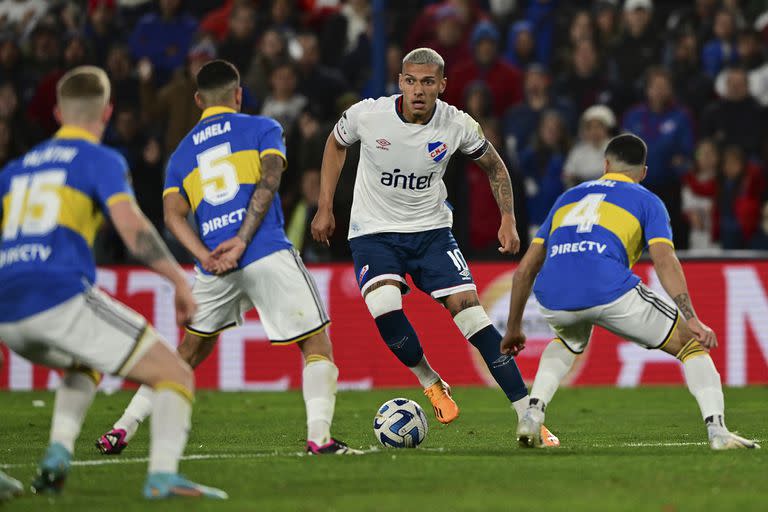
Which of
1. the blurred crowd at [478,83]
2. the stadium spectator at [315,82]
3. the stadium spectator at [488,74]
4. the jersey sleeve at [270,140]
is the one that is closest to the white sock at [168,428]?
the jersey sleeve at [270,140]

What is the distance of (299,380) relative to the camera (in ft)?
51.2

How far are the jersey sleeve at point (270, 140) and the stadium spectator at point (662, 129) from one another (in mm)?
8856

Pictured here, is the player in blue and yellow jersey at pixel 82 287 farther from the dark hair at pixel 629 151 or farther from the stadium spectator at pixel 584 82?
the stadium spectator at pixel 584 82

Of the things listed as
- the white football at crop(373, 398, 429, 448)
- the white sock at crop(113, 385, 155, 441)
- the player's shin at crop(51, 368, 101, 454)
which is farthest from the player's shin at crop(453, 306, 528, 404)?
the player's shin at crop(51, 368, 101, 454)

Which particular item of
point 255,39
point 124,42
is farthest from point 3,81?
point 255,39

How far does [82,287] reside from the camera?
20.9 ft

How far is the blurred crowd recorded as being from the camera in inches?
643

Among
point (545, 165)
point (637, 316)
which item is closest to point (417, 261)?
point (637, 316)

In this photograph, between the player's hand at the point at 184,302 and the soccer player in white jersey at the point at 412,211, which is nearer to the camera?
the player's hand at the point at 184,302

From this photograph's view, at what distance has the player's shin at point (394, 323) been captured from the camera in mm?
9328

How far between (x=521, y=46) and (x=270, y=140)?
10486 mm

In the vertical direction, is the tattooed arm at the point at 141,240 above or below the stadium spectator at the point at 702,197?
below

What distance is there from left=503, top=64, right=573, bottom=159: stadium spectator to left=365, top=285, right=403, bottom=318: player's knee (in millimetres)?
7862

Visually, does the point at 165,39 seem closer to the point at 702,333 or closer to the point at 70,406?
the point at 702,333
